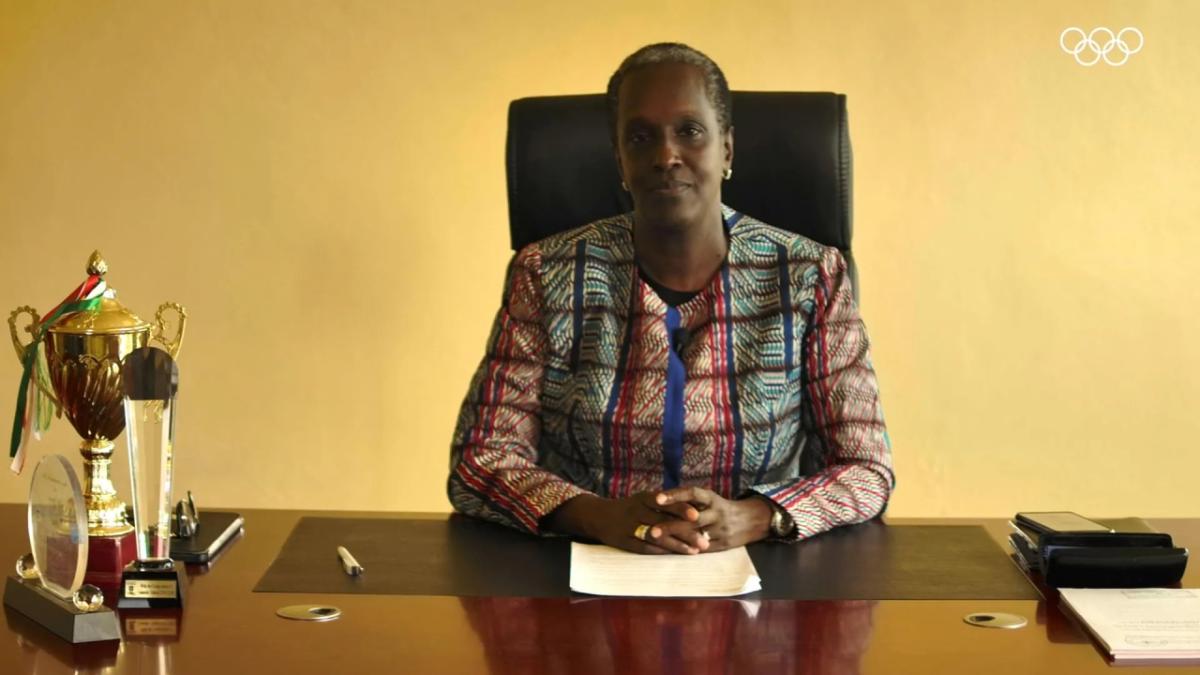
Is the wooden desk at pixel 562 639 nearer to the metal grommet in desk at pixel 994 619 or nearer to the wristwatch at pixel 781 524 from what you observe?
the metal grommet in desk at pixel 994 619

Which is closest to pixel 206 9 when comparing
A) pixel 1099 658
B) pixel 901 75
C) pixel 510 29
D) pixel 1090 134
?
pixel 510 29

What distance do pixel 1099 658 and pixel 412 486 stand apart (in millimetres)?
2228

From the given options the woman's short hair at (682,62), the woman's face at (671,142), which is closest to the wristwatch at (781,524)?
the woman's face at (671,142)

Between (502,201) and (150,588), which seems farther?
(502,201)

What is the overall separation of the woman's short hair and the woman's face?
0.4 inches

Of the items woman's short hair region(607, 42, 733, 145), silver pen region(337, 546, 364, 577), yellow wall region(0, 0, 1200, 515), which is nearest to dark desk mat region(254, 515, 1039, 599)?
silver pen region(337, 546, 364, 577)

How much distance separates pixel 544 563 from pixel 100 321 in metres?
0.56

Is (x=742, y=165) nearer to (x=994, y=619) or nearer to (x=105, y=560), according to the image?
(x=994, y=619)

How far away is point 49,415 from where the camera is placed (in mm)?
1635

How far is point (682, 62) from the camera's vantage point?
204cm

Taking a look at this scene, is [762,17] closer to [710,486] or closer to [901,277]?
A: [901,277]

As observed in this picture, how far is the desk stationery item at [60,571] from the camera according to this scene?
134 cm

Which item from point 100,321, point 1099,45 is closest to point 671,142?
point 100,321

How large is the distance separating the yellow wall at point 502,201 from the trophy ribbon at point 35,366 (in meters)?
1.63
